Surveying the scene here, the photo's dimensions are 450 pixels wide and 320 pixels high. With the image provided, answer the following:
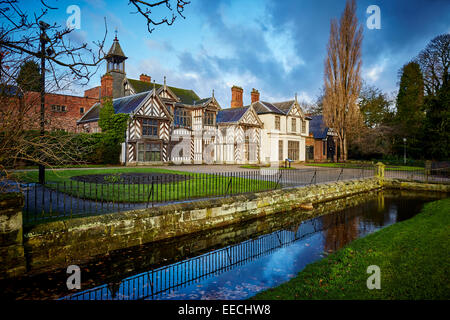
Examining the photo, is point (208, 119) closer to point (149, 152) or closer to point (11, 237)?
point (149, 152)

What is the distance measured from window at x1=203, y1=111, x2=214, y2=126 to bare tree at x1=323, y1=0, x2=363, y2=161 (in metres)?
13.6

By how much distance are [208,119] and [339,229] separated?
2195 cm

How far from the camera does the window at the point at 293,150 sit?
1349 inches

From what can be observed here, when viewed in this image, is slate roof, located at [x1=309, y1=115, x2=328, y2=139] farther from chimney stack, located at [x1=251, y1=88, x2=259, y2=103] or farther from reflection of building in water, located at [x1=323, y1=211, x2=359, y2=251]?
reflection of building in water, located at [x1=323, y1=211, x2=359, y2=251]

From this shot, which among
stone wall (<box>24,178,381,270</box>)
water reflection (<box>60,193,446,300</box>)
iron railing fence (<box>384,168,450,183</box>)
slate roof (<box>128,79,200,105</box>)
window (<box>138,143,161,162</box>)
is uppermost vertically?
slate roof (<box>128,79,200,105</box>)

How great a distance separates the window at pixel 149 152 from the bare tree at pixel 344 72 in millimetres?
19985

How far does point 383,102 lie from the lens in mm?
43562

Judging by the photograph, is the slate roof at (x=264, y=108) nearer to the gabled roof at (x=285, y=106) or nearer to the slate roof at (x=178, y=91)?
the gabled roof at (x=285, y=106)

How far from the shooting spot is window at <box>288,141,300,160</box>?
34269 millimetres

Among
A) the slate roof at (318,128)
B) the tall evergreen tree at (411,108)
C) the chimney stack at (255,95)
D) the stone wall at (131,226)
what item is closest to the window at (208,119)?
the chimney stack at (255,95)

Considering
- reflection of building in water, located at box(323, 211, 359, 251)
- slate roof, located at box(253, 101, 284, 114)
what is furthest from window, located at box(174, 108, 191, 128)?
reflection of building in water, located at box(323, 211, 359, 251)

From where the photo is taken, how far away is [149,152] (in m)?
24.7
